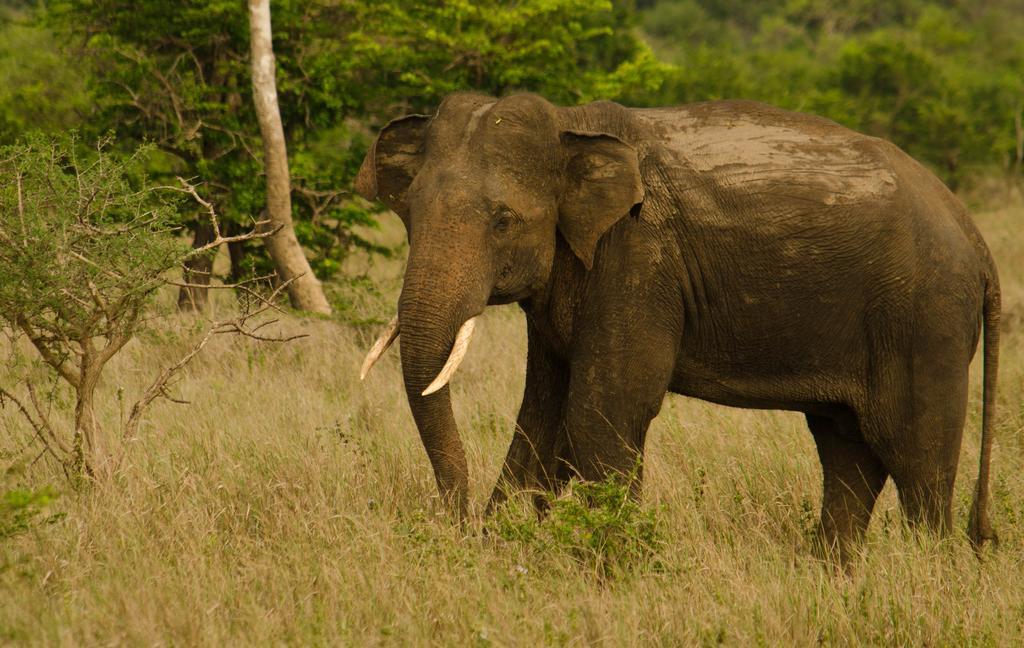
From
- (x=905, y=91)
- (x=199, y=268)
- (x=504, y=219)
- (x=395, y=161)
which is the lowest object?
(x=905, y=91)

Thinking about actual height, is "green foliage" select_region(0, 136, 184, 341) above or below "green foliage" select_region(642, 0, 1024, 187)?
above

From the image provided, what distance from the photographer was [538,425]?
6.06 meters

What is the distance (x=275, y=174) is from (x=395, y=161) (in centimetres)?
639

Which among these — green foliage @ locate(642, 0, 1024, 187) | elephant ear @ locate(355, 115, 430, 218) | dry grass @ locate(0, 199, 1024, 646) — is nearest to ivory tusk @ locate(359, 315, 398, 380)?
elephant ear @ locate(355, 115, 430, 218)

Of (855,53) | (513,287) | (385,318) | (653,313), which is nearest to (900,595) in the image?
(653,313)

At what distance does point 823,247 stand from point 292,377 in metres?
4.50

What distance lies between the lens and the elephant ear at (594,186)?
5.30 metres

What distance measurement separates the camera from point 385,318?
11.2 m

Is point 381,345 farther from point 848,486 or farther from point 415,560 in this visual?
point 848,486

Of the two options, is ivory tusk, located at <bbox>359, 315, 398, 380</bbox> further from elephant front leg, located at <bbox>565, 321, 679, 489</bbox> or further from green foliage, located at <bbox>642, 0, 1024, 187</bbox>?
green foliage, located at <bbox>642, 0, 1024, 187</bbox>

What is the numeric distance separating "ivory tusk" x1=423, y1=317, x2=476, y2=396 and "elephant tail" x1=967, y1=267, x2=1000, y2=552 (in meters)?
2.39

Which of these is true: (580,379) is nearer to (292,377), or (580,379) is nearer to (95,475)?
(95,475)

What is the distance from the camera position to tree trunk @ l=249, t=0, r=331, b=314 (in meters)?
11.5

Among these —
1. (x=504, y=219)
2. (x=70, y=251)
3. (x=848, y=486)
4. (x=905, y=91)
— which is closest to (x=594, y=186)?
(x=504, y=219)
